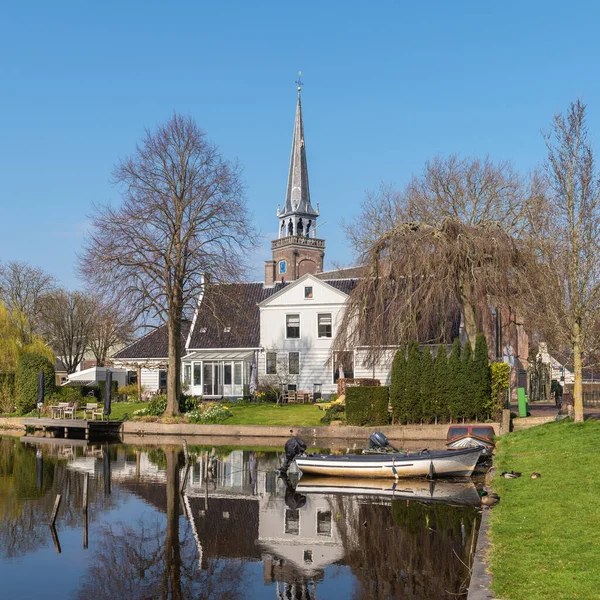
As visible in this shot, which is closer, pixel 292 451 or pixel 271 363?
pixel 292 451

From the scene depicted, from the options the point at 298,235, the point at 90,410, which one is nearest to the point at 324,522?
the point at 90,410

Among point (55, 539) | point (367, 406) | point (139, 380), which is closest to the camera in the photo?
point (55, 539)

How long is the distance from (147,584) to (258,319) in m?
42.9

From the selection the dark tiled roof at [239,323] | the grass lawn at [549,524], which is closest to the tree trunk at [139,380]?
the dark tiled roof at [239,323]

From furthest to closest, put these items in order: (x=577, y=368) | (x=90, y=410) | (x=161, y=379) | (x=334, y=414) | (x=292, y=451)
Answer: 1. (x=161, y=379)
2. (x=90, y=410)
3. (x=334, y=414)
4. (x=577, y=368)
5. (x=292, y=451)

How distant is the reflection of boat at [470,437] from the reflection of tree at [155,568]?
12919 millimetres

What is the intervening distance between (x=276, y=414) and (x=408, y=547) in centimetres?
2643

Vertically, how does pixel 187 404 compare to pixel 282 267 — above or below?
below

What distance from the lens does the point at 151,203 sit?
40.8m

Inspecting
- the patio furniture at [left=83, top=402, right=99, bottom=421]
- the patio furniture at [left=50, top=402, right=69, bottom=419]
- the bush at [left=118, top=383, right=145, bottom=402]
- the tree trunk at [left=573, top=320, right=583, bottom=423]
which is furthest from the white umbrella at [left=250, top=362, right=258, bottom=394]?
the tree trunk at [left=573, top=320, right=583, bottom=423]

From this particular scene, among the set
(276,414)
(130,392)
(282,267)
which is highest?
(282,267)

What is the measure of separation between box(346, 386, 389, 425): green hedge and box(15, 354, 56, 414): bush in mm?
21534

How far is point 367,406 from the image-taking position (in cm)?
3703

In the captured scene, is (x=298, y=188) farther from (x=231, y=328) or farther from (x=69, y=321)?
(x=231, y=328)
